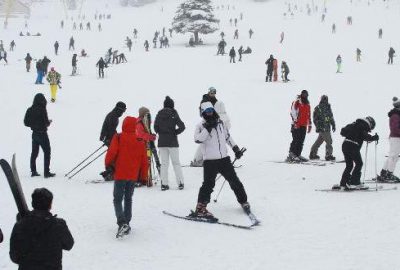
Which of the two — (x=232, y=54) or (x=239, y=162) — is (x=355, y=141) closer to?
(x=239, y=162)

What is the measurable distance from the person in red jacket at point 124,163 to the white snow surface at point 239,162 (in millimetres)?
426

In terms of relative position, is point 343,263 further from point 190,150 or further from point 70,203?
point 190,150

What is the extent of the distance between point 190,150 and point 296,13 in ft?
193

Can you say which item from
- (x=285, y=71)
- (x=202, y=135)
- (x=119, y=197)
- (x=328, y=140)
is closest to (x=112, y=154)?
(x=119, y=197)

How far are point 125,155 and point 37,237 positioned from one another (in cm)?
292

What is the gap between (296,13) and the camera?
231 ft

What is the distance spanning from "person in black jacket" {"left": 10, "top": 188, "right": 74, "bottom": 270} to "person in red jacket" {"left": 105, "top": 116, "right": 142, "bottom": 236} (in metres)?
2.74

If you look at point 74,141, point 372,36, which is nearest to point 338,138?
point 74,141

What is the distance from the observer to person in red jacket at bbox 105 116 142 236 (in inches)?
255

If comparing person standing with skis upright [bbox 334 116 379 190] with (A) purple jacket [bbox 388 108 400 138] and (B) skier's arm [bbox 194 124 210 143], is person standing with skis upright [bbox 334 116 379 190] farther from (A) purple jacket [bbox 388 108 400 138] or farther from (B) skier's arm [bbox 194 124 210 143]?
(B) skier's arm [bbox 194 124 210 143]

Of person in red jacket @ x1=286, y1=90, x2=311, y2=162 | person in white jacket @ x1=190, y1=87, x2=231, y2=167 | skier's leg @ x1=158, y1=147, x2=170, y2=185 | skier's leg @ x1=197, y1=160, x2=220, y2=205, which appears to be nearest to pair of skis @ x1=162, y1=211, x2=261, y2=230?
skier's leg @ x1=197, y1=160, x2=220, y2=205

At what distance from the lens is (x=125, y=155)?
6.50 meters

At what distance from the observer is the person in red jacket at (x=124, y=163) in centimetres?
647

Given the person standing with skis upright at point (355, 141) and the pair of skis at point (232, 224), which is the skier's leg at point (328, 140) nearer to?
the person standing with skis upright at point (355, 141)
